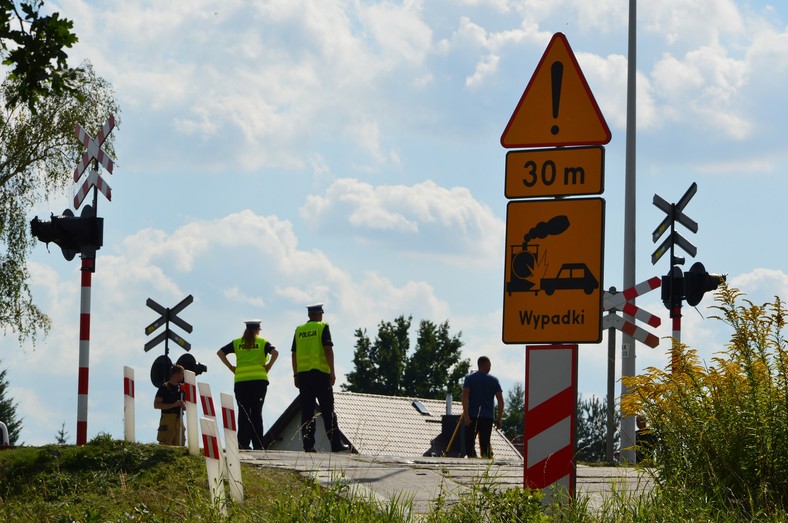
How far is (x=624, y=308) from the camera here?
1939 cm

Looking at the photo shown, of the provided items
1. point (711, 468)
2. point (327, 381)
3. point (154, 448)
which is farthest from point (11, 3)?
point (711, 468)

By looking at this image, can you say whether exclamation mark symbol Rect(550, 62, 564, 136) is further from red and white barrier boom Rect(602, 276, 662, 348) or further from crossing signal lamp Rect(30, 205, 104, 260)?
red and white barrier boom Rect(602, 276, 662, 348)

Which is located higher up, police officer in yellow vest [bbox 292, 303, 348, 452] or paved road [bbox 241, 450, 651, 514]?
police officer in yellow vest [bbox 292, 303, 348, 452]

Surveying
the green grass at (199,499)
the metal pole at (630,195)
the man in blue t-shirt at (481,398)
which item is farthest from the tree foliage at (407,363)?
the green grass at (199,499)

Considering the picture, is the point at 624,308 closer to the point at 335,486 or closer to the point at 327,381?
the point at 327,381

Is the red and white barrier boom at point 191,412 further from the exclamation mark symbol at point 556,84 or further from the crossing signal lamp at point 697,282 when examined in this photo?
the crossing signal lamp at point 697,282

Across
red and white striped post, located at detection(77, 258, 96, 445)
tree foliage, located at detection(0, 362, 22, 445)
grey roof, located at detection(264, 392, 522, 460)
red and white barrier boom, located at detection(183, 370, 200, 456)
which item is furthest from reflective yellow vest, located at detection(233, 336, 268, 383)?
tree foliage, located at detection(0, 362, 22, 445)

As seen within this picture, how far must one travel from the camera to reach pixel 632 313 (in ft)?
63.3

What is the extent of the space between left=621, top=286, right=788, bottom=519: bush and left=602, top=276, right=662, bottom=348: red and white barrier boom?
9.81 meters

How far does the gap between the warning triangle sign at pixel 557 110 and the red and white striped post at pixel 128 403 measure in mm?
6794

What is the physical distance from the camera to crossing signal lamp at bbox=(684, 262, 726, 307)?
20.0 meters

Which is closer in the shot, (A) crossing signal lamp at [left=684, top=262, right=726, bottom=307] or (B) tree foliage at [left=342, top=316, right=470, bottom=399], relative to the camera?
(A) crossing signal lamp at [left=684, top=262, right=726, bottom=307]

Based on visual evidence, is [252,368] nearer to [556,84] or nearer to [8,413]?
[556,84]

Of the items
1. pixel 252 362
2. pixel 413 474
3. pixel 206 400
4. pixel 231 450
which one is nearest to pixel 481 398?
pixel 252 362
